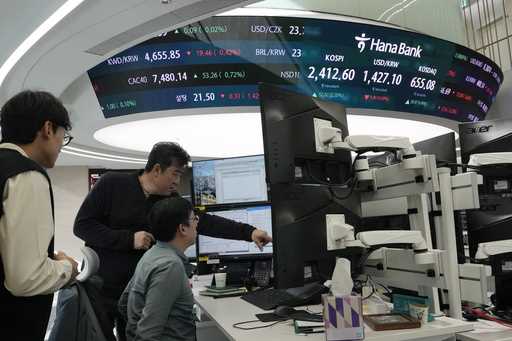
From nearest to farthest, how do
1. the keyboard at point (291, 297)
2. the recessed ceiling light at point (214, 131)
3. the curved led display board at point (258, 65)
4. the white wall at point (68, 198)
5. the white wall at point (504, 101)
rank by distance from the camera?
1. the keyboard at point (291, 297)
2. the curved led display board at point (258, 65)
3. the recessed ceiling light at point (214, 131)
4. the white wall at point (504, 101)
5. the white wall at point (68, 198)

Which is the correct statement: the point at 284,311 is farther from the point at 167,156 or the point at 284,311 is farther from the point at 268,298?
the point at 167,156

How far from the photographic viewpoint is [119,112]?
3.17 metres

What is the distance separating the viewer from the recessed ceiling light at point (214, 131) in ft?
12.5

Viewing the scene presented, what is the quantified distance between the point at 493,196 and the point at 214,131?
306cm

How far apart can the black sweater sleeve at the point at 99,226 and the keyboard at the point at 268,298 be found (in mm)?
573

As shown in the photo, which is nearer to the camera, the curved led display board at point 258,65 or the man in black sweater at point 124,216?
the man in black sweater at point 124,216

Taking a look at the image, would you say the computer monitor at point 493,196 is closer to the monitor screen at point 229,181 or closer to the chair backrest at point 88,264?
the monitor screen at point 229,181

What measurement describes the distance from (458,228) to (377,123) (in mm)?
3030

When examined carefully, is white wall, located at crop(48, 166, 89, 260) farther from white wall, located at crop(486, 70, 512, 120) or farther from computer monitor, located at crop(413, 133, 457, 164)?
computer monitor, located at crop(413, 133, 457, 164)

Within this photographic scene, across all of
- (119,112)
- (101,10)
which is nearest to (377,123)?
(119,112)

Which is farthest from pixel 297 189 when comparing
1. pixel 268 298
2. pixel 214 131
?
pixel 214 131

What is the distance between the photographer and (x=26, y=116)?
1.22 m

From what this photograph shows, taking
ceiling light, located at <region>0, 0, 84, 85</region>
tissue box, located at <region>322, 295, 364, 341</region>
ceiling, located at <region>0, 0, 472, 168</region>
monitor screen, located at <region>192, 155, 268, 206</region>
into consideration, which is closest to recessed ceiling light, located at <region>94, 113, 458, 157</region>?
ceiling, located at <region>0, 0, 472, 168</region>

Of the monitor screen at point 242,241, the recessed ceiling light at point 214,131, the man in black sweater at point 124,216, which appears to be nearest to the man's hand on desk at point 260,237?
the man in black sweater at point 124,216
